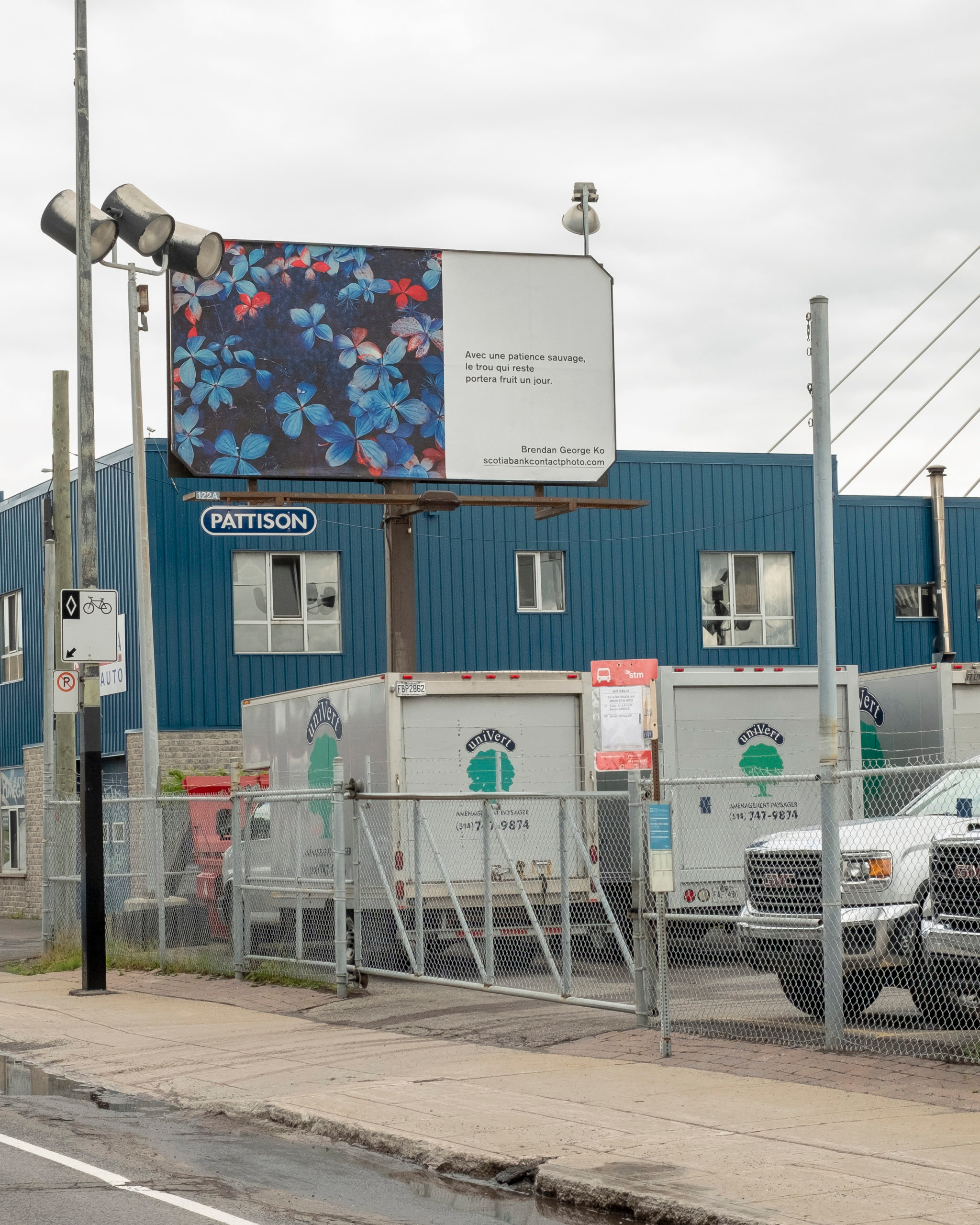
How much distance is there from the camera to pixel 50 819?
21750mm

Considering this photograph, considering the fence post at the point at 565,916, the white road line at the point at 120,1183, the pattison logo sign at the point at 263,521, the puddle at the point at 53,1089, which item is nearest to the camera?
the white road line at the point at 120,1183

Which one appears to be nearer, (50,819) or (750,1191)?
(750,1191)

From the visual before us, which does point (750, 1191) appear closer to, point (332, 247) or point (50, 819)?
point (50, 819)

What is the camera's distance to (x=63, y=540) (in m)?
21.8

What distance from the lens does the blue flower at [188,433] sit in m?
22.8

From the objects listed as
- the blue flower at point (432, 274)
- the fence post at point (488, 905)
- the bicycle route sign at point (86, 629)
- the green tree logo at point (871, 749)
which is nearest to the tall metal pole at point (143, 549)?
the blue flower at point (432, 274)

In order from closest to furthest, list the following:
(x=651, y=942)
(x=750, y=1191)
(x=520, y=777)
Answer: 1. (x=750, y=1191)
2. (x=651, y=942)
3. (x=520, y=777)

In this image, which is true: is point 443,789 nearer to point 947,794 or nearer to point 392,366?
point 947,794

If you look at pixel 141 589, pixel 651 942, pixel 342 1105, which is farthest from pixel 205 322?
pixel 342 1105


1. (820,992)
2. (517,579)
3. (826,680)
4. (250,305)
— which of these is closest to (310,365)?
(250,305)

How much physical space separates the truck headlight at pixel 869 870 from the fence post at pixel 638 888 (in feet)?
4.54

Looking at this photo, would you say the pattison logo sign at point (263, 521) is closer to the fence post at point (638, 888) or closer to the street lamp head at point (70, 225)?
the street lamp head at point (70, 225)

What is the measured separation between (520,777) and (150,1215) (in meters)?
10.8

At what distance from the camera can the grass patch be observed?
651 inches
